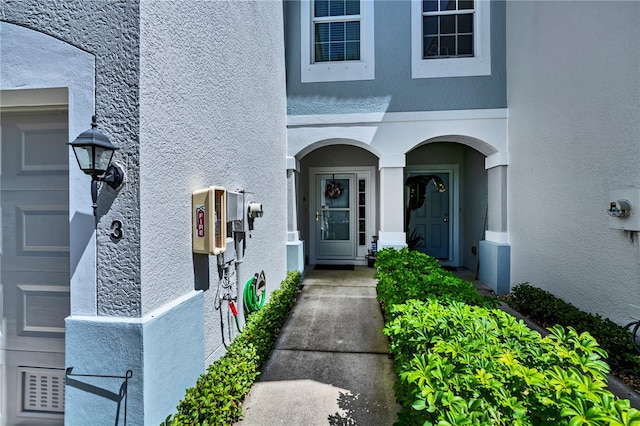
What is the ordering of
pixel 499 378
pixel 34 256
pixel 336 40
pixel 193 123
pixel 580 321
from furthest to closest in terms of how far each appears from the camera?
pixel 336 40
pixel 580 321
pixel 193 123
pixel 34 256
pixel 499 378

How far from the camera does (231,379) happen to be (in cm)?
244

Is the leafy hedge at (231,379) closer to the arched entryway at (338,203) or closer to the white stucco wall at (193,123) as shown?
the white stucco wall at (193,123)

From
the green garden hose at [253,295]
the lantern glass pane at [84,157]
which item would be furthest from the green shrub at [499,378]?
the lantern glass pane at [84,157]

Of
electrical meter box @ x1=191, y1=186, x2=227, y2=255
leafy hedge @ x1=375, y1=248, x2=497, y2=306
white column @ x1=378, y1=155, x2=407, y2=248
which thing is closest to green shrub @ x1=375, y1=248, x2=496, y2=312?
leafy hedge @ x1=375, y1=248, x2=497, y2=306

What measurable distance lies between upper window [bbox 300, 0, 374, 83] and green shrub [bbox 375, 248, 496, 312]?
12.8 feet

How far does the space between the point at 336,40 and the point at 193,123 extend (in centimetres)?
493

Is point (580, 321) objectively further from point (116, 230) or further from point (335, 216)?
point (335, 216)

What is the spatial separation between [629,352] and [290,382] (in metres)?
3.34

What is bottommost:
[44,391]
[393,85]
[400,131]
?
[44,391]

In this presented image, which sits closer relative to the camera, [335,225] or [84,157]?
[84,157]

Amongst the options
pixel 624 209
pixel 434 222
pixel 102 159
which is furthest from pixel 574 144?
pixel 102 159

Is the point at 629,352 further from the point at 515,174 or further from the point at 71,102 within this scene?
→ the point at 71,102

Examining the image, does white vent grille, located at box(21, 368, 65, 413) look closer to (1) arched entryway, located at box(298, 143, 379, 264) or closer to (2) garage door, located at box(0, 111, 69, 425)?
(2) garage door, located at box(0, 111, 69, 425)

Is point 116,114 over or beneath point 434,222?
over
